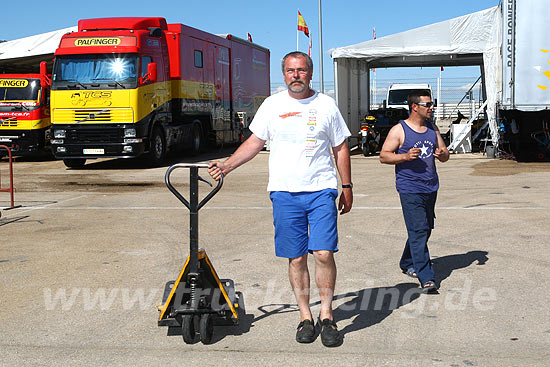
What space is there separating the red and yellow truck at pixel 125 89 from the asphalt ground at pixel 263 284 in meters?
5.31

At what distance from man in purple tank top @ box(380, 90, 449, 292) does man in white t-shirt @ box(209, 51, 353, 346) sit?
1471mm

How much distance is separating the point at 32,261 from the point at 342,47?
51.0 ft

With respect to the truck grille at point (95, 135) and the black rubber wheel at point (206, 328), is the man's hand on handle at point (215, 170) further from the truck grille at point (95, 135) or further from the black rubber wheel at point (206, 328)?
the truck grille at point (95, 135)

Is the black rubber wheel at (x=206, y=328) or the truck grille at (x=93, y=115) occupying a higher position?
the truck grille at (x=93, y=115)

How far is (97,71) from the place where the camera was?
17.4 metres

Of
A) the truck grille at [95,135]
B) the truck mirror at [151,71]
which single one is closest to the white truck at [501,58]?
the truck mirror at [151,71]

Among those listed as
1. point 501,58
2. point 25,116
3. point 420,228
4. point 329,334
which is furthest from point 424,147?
point 25,116

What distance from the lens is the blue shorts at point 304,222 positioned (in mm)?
4727

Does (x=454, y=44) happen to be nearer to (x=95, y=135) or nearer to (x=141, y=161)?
(x=141, y=161)

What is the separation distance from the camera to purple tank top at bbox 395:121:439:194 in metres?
6.21

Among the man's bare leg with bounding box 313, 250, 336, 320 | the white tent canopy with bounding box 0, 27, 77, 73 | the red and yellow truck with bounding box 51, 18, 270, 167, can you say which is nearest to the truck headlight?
the red and yellow truck with bounding box 51, 18, 270, 167

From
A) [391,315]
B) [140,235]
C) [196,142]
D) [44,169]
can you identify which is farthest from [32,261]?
[196,142]

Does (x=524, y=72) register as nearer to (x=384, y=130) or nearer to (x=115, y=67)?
(x=384, y=130)

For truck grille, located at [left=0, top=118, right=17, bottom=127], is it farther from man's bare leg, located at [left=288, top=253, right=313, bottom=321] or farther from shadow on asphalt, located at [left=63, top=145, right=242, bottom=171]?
man's bare leg, located at [left=288, top=253, right=313, bottom=321]
